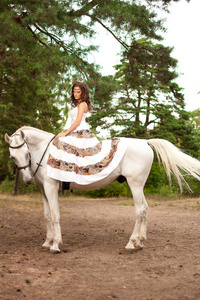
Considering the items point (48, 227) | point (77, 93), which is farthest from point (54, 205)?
point (77, 93)

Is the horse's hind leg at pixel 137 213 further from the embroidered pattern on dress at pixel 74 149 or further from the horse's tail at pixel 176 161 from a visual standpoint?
the embroidered pattern on dress at pixel 74 149

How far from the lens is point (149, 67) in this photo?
441 inches

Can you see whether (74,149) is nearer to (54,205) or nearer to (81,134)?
(81,134)

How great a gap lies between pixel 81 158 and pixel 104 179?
0.53 m

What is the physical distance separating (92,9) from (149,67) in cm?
267

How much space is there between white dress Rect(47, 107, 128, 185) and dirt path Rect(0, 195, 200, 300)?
1237 millimetres

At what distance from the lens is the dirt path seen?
3383 mm

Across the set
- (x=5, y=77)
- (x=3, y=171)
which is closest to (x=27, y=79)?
(x=5, y=77)

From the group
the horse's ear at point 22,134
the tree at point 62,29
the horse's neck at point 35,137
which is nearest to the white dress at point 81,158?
the horse's neck at point 35,137

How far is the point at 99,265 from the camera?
4469 millimetres

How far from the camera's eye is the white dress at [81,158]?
17.3 feet

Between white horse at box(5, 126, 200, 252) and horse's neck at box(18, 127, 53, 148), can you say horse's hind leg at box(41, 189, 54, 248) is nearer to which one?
white horse at box(5, 126, 200, 252)

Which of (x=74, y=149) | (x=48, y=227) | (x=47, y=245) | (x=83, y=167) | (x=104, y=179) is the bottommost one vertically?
(x=47, y=245)

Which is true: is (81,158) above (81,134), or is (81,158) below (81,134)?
below
